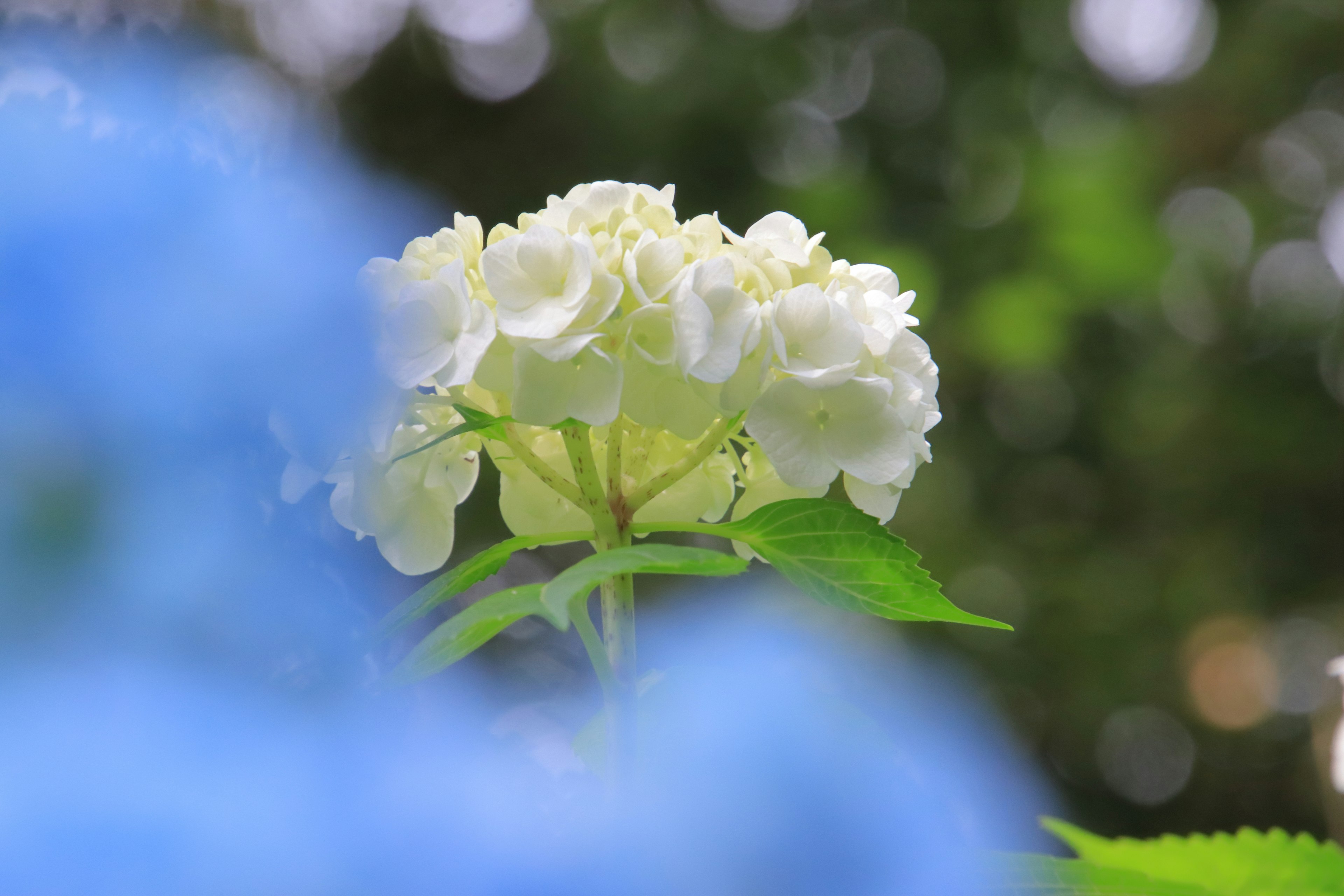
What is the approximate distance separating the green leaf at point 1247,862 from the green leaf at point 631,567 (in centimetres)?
18

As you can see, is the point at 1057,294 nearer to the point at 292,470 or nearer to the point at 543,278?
the point at 543,278

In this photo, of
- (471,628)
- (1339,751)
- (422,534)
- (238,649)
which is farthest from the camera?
(1339,751)

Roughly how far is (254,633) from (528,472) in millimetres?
270

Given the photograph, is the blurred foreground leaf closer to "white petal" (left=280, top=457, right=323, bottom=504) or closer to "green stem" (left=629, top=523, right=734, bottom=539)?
"green stem" (left=629, top=523, right=734, bottom=539)

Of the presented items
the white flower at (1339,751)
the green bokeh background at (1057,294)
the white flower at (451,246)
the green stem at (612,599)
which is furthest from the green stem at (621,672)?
the green bokeh background at (1057,294)

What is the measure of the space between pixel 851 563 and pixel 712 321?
83mm

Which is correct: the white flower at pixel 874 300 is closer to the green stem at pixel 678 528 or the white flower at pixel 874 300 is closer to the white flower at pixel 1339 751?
the green stem at pixel 678 528

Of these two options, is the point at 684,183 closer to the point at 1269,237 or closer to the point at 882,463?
the point at 1269,237

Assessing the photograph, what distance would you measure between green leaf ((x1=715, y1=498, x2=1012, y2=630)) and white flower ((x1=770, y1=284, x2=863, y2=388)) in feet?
0.13

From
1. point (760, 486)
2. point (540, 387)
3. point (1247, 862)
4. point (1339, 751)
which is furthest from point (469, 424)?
point (1339, 751)

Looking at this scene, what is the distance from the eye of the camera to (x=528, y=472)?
382mm

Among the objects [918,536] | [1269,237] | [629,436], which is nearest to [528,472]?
[629,436]

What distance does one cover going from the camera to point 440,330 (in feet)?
0.94

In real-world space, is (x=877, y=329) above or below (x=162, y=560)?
above
